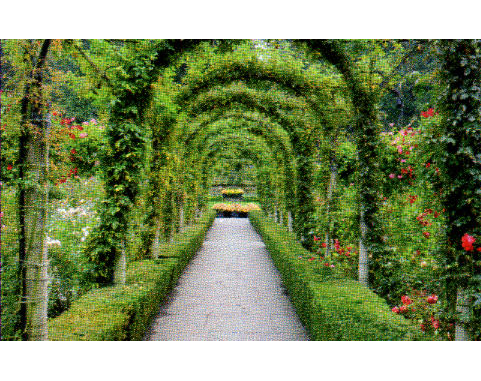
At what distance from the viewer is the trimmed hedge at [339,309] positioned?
298 cm

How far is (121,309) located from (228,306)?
2681mm

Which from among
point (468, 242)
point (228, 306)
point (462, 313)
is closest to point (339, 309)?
point (462, 313)

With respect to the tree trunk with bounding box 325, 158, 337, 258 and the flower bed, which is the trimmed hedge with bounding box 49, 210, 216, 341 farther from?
the flower bed

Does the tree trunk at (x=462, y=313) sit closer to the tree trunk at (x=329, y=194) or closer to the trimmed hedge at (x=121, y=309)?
the trimmed hedge at (x=121, y=309)

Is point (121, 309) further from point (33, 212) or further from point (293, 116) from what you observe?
point (293, 116)

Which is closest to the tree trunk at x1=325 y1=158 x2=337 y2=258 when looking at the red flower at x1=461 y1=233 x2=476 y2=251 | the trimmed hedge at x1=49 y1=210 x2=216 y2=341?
the trimmed hedge at x1=49 y1=210 x2=216 y2=341

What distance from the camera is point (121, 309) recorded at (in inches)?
145

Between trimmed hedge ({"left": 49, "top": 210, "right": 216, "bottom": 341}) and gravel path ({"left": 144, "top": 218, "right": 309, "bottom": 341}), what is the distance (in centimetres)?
34

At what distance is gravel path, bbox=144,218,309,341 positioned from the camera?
4.91 metres

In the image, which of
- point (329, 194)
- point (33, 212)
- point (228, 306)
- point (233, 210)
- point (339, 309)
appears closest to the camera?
point (33, 212)

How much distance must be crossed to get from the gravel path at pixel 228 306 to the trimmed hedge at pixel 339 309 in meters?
0.41

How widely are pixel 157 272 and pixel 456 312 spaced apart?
3.98m

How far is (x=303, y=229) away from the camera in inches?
339
